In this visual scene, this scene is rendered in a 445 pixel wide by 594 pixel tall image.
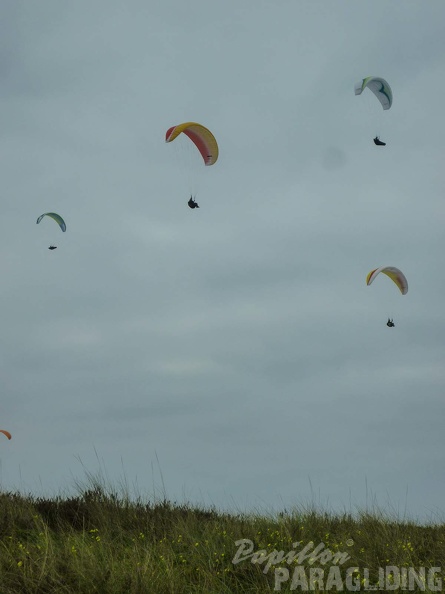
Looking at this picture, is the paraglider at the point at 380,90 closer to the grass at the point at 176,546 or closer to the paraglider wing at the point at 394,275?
the paraglider wing at the point at 394,275

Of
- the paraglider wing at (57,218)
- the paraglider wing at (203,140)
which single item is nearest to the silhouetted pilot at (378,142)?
the paraglider wing at (203,140)

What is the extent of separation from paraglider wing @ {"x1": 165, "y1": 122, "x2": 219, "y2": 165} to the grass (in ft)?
30.5

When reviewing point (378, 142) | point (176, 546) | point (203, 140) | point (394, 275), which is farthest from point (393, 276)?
point (176, 546)

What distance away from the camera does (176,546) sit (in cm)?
1141

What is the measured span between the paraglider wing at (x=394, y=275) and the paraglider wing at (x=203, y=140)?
6768mm

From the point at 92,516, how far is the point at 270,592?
4905 millimetres

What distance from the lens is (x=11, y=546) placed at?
11195mm

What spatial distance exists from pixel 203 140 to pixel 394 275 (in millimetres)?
9930

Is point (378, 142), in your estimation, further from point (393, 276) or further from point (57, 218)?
point (57, 218)

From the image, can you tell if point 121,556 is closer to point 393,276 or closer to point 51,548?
point 51,548

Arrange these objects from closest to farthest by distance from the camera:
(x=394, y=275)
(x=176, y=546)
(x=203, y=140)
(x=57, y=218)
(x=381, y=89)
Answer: (x=176, y=546) < (x=203, y=140) < (x=381, y=89) < (x=57, y=218) < (x=394, y=275)

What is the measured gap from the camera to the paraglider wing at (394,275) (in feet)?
78.1

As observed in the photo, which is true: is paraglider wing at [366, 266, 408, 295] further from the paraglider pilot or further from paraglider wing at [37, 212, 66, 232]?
paraglider wing at [37, 212, 66, 232]

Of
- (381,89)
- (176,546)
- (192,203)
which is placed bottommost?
(176,546)
